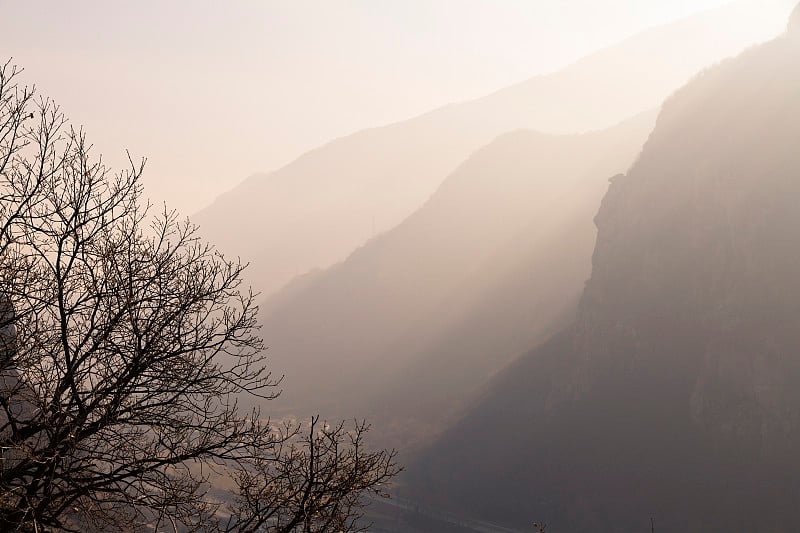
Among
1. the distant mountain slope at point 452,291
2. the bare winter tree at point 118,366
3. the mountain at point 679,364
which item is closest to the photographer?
the bare winter tree at point 118,366

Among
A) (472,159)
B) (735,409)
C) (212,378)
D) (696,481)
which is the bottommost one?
(696,481)

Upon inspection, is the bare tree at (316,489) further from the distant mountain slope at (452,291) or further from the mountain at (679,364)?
the distant mountain slope at (452,291)

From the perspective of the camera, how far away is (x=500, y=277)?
122 m

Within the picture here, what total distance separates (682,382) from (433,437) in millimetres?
34020

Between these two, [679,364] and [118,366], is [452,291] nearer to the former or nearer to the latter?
[679,364]

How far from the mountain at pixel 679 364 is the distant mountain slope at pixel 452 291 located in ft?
60.2

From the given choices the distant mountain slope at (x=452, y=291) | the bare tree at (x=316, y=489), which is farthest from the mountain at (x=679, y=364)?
the bare tree at (x=316, y=489)

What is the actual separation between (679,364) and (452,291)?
67.4m

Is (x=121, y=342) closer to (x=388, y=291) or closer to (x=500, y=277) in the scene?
(x=500, y=277)

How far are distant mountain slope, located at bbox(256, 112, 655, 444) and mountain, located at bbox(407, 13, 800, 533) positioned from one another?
60.2 ft

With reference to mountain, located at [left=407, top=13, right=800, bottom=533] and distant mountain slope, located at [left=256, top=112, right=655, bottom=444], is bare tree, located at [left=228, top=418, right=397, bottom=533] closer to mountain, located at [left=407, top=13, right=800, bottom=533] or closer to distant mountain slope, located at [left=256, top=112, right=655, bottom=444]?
mountain, located at [left=407, top=13, right=800, bottom=533]

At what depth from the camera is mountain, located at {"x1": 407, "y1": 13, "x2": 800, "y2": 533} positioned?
199 feet

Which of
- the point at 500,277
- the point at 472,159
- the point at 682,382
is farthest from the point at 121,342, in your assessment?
the point at 472,159

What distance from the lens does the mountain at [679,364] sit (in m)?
60.8
